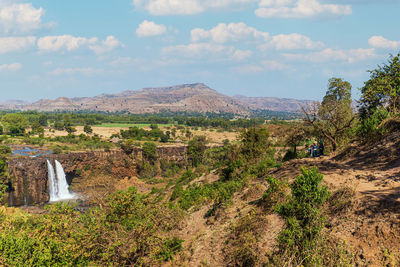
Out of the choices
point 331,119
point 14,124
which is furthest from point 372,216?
point 14,124

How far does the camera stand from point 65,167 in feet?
167

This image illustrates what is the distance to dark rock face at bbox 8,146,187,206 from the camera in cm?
4328

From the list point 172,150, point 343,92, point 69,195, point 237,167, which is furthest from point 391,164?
point 172,150

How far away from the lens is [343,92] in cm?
3338

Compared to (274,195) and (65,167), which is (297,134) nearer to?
(274,195)

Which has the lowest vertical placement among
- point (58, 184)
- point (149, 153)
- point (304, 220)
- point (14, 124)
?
point (58, 184)

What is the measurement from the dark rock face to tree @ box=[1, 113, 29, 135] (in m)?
39.3

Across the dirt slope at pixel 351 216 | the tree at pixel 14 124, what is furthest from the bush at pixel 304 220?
the tree at pixel 14 124

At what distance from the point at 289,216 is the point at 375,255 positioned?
258 centimetres

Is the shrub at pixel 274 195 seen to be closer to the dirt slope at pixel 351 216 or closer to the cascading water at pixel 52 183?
the dirt slope at pixel 351 216

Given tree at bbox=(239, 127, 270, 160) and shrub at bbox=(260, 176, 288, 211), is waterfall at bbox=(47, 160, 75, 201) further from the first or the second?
shrub at bbox=(260, 176, 288, 211)

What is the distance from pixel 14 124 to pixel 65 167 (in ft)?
162

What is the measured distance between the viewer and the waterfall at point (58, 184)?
45.1 metres

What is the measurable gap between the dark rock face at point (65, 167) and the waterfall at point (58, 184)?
0.67 meters
